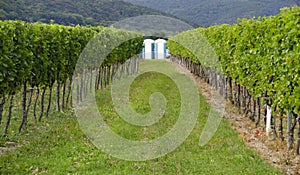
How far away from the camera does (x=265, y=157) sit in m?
8.23

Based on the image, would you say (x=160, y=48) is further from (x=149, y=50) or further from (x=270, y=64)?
(x=270, y=64)

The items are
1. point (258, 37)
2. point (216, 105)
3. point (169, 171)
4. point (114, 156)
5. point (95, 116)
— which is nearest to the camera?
point (169, 171)

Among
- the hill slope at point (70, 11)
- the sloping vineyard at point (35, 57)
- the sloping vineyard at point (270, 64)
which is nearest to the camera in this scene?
the sloping vineyard at point (270, 64)

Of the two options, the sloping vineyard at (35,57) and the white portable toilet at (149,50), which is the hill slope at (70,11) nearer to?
the white portable toilet at (149,50)

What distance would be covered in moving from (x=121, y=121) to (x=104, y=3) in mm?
76902

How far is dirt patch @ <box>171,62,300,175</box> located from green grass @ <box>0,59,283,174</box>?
11.1 inches

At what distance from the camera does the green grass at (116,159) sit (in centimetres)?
718

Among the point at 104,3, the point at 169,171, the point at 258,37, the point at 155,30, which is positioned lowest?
the point at 169,171

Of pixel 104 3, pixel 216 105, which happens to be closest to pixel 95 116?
pixel 216 105

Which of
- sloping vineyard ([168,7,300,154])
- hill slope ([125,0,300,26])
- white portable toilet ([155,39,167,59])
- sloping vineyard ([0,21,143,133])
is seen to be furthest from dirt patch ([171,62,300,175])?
hill slope ([125,0,300,26])

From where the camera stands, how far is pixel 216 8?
119 metres

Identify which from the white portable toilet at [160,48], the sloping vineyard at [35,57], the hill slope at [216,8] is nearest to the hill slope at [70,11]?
the white portable toilet at [160,48]

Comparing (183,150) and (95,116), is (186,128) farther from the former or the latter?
(95,116)

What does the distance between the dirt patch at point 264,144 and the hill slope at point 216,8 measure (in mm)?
90072
